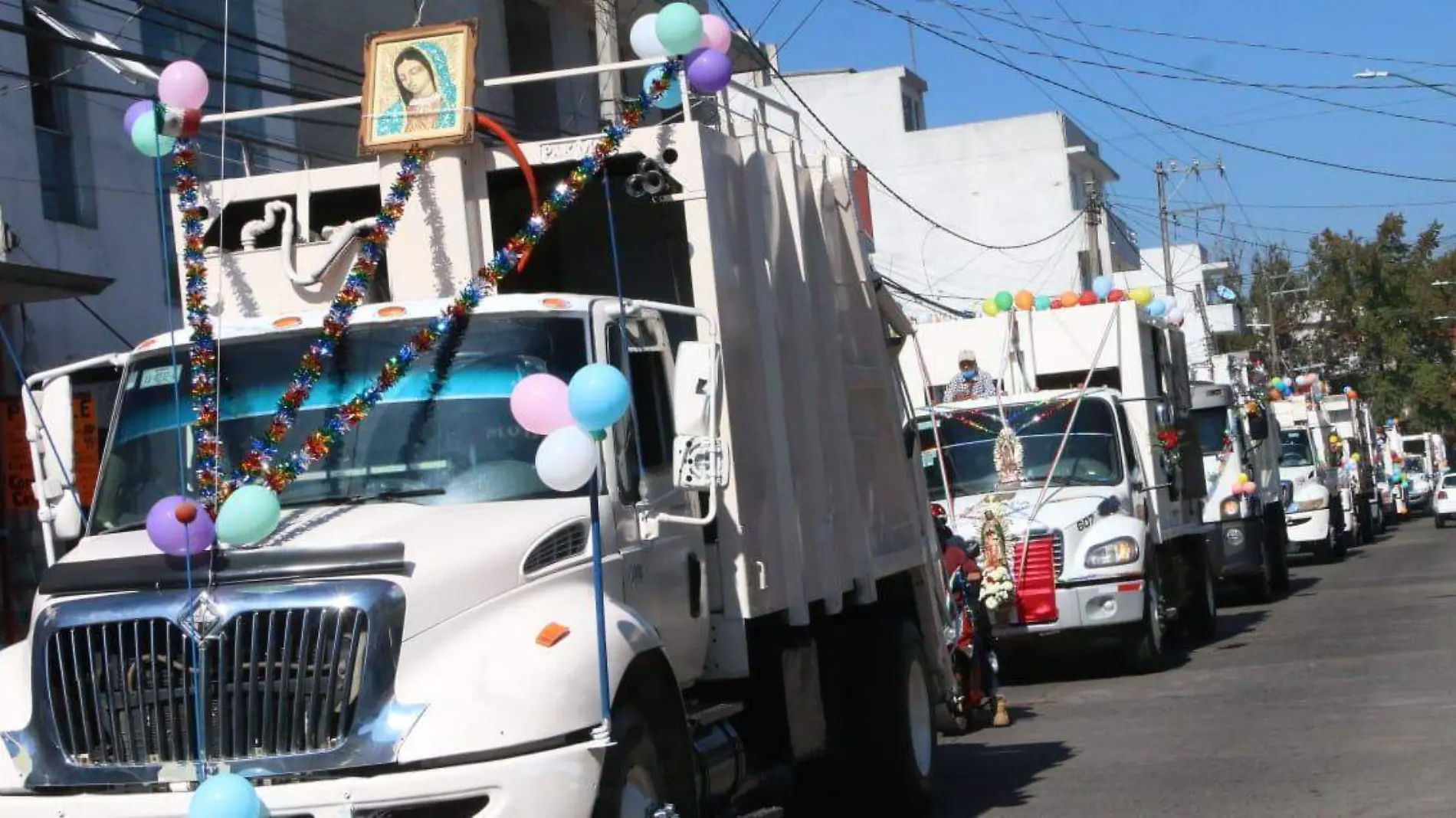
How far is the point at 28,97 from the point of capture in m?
→ 15.7

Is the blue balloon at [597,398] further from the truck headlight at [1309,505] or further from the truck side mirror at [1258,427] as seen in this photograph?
the truck headlight at [1309,505]

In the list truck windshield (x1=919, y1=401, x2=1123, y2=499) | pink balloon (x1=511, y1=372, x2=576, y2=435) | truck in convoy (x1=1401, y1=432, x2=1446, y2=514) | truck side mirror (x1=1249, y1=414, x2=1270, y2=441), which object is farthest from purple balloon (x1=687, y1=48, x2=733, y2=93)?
truck in convoy (x1=1401, y1=432, x2=1446, y2=514)

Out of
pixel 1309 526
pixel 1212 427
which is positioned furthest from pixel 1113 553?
pixel 1309 526

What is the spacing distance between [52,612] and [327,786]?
1.19 m

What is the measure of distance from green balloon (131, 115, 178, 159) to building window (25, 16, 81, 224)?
8.18 m

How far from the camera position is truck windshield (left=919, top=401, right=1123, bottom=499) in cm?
1703

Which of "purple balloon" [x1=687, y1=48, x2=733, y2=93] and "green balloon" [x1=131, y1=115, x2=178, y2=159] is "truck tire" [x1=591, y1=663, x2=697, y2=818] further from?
"green balloon" [x1=131, y1=115, x2=178, y2=159]

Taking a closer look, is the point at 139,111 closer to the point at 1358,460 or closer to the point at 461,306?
the point at 461,306

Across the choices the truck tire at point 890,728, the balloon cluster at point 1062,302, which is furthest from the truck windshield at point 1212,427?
the truck tire at point 890,728

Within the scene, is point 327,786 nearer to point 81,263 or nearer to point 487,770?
point 487,770

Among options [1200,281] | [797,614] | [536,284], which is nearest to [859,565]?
[797,614]

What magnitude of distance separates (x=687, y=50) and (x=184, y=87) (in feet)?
7.24

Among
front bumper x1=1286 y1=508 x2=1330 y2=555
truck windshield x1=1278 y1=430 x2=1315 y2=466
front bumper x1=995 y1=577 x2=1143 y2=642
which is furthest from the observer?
truck windshield x1=1278 y1=430 x2=1315 y2=466

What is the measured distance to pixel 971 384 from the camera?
17.8m
